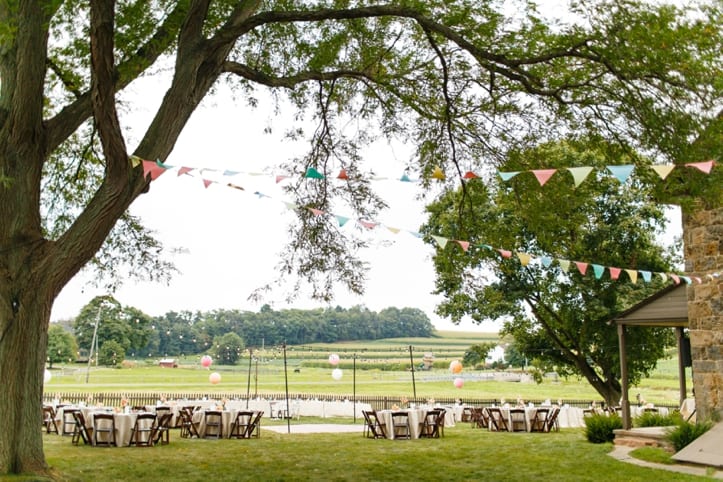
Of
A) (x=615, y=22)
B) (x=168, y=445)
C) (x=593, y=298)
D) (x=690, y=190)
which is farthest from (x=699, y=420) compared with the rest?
(x=593, y=298)

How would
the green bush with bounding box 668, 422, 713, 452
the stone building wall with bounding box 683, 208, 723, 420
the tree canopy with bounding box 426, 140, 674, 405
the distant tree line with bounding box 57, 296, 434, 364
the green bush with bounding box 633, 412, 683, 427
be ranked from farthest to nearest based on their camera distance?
the distant tree line with bounding box 57, 296, 434, 364 → the tree canopy with bounding box 426, 140, 674, 405 → the green bush with bounding box 633, 412, 683, 427 → the stone building wall with bounding box 683, 208, 723, 420 → the green bush with bounding box 668, 422, 713, 452

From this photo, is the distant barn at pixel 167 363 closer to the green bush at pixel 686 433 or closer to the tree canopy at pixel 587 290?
the tree canopy at pixel 587 290

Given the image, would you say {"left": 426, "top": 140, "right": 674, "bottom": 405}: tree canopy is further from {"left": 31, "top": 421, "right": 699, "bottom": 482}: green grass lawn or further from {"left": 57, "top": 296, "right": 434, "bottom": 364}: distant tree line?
{"left": 57, "top": 296, "right": 434, "bottom": 364}: distant tree line

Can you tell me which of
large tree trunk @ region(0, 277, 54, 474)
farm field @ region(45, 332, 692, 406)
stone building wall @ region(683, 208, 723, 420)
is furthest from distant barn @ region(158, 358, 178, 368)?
large tree trunk @ region(0, 277, 54, 474)

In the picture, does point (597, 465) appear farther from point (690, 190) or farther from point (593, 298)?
point (593, 298)

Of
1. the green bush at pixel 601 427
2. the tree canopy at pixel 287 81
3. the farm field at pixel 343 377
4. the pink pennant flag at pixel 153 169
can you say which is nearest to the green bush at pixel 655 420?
the green bush at pixel 601 427

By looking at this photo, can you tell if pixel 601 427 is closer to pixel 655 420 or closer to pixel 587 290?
pixel 655 420

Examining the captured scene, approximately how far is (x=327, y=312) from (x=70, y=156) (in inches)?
2485

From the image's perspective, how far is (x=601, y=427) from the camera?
12.9 meters

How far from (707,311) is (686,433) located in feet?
6.47

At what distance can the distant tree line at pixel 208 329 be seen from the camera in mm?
67188

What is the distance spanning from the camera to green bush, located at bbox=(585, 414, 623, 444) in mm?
12922

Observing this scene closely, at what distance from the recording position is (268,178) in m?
6.45

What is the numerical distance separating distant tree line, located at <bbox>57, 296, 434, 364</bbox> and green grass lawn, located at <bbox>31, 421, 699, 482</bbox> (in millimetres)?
54166
